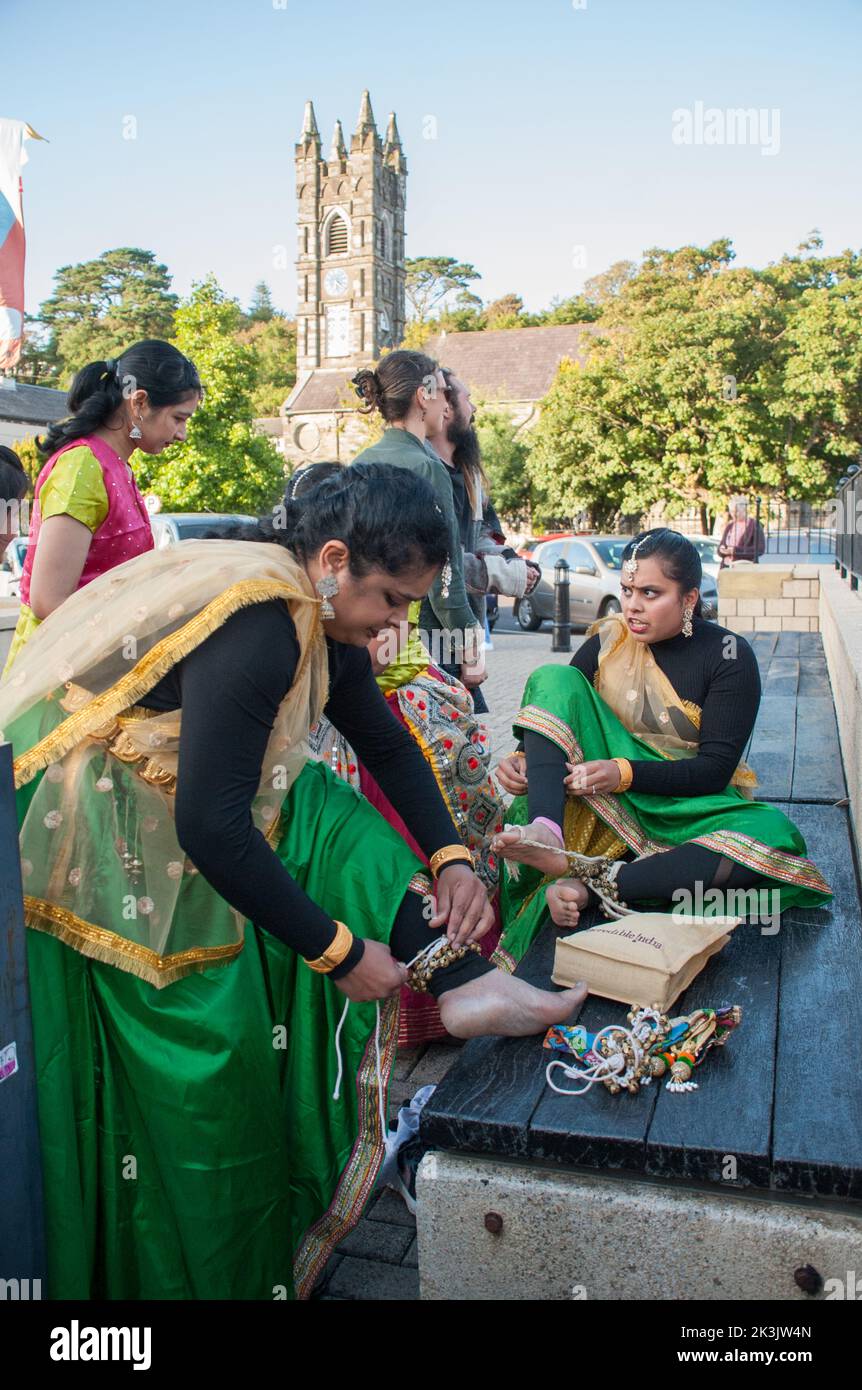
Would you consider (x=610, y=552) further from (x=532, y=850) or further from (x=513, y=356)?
(x=513, y=356)

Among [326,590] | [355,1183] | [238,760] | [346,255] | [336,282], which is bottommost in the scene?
[355,1183]

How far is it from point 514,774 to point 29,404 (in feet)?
134

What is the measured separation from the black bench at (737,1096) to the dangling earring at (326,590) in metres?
0.84

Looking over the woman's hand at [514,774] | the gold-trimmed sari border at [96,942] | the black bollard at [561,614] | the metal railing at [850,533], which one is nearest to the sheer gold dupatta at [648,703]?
the woman's hand at [514,774]

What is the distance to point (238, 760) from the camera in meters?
1.79

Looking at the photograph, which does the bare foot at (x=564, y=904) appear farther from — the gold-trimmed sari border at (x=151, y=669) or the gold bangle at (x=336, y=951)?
the gold-trimmed sari border at (x=151, y=669)

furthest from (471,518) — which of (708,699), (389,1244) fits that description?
(389,1244)

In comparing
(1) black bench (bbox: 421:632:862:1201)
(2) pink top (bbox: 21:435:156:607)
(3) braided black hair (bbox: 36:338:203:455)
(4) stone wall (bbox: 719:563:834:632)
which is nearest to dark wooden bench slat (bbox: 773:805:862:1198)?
(1) black bench (bbox: 421:632:862:1201)

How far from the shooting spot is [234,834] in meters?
1.79

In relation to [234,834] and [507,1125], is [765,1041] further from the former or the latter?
[234,834]

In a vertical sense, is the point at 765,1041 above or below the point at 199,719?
below
